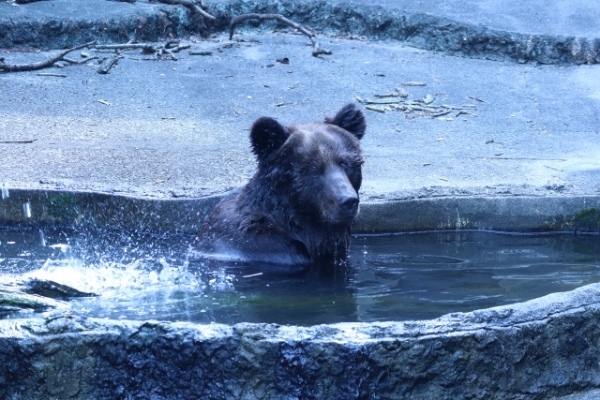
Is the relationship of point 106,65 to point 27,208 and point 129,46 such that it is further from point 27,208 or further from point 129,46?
point 27,208

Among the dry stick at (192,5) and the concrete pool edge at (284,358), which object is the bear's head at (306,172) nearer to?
the concrete pool edge at (284,358)

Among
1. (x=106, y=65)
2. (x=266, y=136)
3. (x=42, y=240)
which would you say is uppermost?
(x=266, y=136)

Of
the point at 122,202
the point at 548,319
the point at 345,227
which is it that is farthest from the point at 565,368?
the point at 122,202

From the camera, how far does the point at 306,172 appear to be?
628 cm

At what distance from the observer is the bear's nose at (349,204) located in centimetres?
600

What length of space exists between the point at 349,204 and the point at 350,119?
0.87 m

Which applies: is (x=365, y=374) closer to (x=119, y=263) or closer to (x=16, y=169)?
(x=119, y=263)

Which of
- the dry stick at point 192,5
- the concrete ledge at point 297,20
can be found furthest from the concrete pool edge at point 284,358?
the dry stick at point 192,5

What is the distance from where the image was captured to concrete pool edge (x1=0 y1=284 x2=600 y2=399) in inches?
161

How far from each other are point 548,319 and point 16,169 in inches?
190

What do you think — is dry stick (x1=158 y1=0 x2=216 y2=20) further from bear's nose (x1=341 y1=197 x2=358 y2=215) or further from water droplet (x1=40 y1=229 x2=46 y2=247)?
bear's nose (x1=341 y1=197 x2=358 y2=215)

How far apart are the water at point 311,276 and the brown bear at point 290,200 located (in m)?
0.14

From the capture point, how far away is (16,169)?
785 cm

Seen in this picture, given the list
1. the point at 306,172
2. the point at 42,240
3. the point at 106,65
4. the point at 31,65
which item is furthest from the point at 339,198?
the point at 31,65
